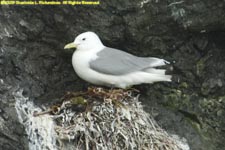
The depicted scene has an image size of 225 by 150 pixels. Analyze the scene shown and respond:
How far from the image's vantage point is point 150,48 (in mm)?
3750

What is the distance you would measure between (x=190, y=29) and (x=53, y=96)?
83 cm

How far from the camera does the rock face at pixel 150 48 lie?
3.58 m

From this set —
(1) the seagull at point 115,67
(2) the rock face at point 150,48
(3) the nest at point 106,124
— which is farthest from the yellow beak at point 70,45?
(3) the nest at point 106,124

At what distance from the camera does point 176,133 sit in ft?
12.0

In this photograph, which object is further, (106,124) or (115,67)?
(115,67)

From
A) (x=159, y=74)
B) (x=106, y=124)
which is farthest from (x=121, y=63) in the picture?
(x=106, y=124)

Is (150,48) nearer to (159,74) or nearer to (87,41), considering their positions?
(159,74)

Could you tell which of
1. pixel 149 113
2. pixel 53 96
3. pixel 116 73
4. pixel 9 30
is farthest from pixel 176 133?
pixel 9 30

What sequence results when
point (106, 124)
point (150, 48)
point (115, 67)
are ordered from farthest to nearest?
1. point (150, 48)
2. point (115, 67)
3. point (106, 124)

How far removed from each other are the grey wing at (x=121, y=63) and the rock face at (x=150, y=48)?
0.14 meters

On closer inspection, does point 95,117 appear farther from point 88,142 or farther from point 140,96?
point 140,96

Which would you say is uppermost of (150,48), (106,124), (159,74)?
(150,48)

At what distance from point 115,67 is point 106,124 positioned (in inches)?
13.4

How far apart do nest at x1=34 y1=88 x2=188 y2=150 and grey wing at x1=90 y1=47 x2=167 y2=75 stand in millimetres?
110
